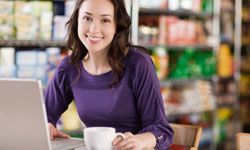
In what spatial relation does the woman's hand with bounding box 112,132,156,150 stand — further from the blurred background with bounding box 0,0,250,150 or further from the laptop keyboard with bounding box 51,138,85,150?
the blurred background with bounding box 0,0,250,150

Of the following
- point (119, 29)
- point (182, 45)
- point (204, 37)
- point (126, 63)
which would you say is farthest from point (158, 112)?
point (204, 37)

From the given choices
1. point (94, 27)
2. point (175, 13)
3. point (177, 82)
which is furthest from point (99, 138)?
point (175, 13)

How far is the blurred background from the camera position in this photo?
3607mm

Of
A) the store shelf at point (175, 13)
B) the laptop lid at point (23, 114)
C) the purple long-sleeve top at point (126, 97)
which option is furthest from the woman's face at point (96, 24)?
the store shelf at point (175, 13)

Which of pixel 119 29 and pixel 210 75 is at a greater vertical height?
pixel 119 29

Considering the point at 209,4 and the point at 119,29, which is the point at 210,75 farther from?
the point at 119,29

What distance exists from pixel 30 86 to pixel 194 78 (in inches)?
145

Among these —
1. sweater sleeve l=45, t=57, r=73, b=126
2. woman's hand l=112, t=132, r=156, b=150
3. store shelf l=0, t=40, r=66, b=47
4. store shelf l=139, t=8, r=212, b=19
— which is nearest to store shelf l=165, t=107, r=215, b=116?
store shelf l=139, t=8, r=212, b=19

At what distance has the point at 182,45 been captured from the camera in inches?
189

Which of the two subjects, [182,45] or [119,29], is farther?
[182,45]

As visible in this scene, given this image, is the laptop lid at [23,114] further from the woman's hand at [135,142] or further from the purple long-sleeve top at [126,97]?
the purple long-sleeve top at [126,97]

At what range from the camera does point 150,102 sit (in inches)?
79.4

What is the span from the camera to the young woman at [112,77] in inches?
79.4

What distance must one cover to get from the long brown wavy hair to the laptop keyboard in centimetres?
28
